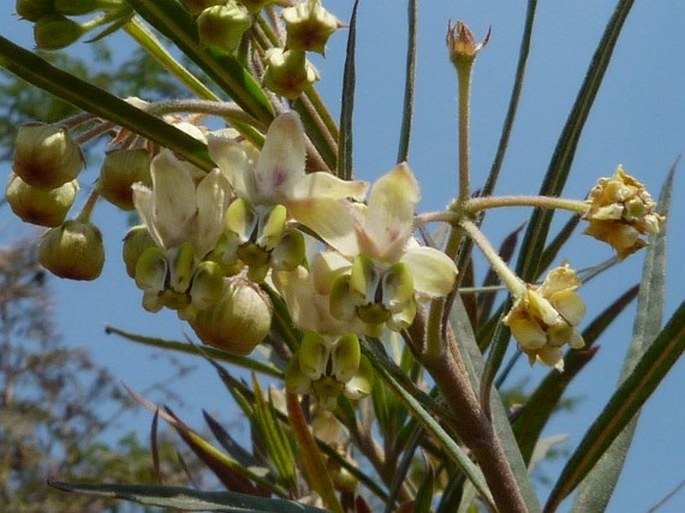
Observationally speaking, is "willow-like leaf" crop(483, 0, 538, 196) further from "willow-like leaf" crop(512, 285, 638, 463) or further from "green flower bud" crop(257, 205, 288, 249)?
"willow-like leaf" crop(512, 285, 638, 463)

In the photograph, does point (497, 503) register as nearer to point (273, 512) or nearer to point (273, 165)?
point (273, 512)

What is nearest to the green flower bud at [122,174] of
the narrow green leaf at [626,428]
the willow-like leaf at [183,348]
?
the narrow green leaf at [626,428]

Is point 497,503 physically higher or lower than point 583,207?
lower

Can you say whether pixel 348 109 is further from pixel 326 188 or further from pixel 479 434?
pixel 479 434

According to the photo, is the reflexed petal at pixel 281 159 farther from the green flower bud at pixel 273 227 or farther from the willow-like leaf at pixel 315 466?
the willow-like leaf at pixel 315 466

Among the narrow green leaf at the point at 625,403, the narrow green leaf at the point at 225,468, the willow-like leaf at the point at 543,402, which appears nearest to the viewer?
the narrow green leaf at the point at 625,403

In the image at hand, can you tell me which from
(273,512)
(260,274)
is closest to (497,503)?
(273,512)

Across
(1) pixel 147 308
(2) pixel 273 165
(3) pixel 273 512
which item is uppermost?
(2) pixel 273 165
